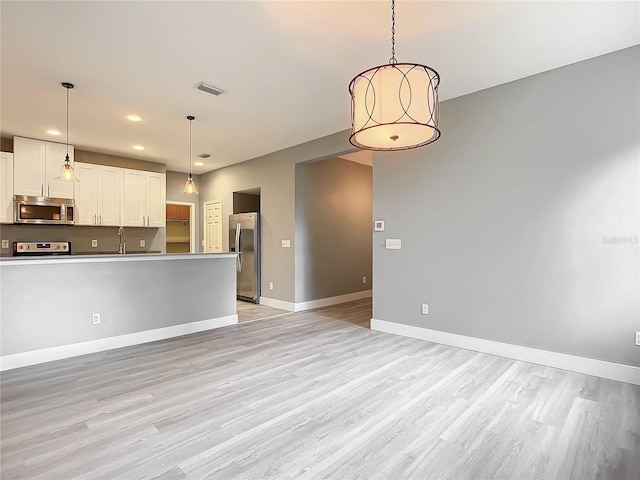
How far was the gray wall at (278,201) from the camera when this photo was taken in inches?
220

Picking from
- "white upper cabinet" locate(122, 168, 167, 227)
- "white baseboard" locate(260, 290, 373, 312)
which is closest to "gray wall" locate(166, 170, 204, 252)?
"white upper cabinet" locate(122, 168, 167, 227)

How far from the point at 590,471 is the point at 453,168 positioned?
2.86 m

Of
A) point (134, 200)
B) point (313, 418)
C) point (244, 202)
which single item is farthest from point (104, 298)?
point (244, 202)

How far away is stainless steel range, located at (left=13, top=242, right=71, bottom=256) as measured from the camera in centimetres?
521

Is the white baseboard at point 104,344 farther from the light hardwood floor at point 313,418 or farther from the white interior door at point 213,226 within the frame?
the white interior door at point 213,226

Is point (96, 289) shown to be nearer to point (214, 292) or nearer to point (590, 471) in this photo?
point (214, 292)

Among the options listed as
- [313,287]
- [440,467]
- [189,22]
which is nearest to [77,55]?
[189,22]

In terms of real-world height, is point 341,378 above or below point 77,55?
below

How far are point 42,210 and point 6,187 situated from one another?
52cm

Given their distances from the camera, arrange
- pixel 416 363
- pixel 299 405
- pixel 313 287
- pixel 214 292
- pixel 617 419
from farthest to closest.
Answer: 1. pixel 313 287
2. pixel 214 292
3. pixel 416 363
4. pixel 299 405
5. pixel 617 419

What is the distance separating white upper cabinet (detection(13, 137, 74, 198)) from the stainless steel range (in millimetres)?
798

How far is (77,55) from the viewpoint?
2873 mm

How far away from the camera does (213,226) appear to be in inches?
300

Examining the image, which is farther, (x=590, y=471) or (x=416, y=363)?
(x=416, y=363)
